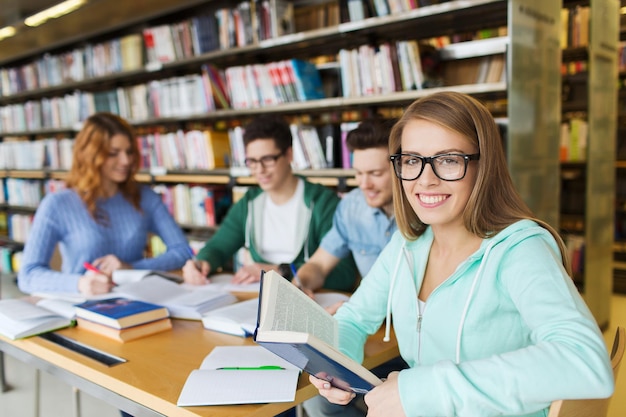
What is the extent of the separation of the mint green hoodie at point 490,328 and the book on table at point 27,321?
37.0 inches

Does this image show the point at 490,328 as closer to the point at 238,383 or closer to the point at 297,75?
the point at 238,383

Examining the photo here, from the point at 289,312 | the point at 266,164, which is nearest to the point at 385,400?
the point at 289,312

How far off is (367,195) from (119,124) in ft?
4.18

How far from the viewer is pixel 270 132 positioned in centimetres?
241

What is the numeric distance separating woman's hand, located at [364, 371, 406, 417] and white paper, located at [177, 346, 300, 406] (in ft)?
0.76

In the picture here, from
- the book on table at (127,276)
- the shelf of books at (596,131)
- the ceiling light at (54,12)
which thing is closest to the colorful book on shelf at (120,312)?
the book on table at (127,276)

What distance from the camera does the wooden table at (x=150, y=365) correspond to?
3.79 feet

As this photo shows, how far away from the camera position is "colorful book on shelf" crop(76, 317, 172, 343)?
5.13 ft

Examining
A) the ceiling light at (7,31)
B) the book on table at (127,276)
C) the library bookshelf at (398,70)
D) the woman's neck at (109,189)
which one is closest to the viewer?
the book on table at (127,276)

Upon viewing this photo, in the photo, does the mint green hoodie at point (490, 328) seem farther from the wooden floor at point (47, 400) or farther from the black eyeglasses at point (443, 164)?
the wooden floor at point (47, 400)

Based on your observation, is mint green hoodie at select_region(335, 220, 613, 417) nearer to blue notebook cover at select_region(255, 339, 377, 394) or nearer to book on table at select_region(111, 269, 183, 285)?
blue notebook cover at select_region(255, 339, 377, 394)

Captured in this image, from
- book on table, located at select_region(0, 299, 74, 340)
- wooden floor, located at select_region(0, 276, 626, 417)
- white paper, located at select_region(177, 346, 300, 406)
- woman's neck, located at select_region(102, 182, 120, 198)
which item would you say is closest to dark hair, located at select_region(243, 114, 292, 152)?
woman's neck, located at select_region(102, 182, 120, 198)

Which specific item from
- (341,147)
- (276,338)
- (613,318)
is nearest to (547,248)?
(276,338)

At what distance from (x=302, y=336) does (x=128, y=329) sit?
35.0 inches
